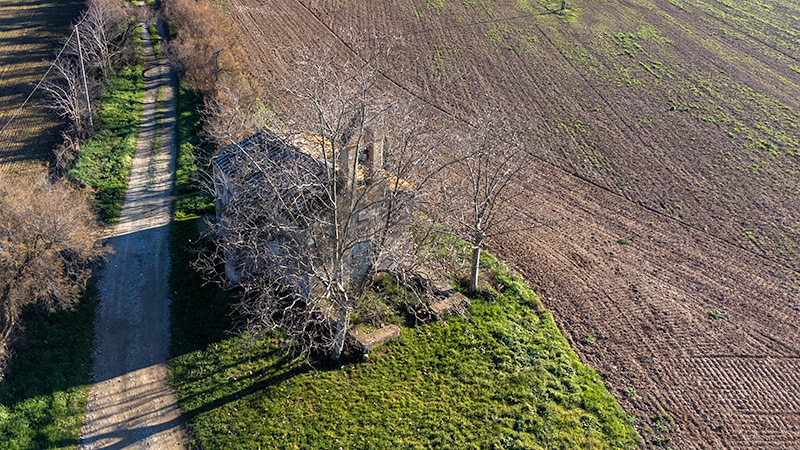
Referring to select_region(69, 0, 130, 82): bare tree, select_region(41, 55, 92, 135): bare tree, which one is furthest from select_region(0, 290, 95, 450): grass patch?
select_region(69, 0, 130, 82): bare tree

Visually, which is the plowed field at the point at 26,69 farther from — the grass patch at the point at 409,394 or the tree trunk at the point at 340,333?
the tree trunk at the point at 340,333

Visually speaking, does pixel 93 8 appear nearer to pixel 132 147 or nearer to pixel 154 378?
pixel 132 147

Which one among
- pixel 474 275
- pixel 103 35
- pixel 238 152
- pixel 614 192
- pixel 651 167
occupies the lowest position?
pixel 474 275

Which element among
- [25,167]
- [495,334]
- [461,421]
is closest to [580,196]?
[495,334]

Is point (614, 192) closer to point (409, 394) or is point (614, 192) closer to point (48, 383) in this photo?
point (409, 394)

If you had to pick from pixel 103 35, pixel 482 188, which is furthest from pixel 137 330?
pixel 103 35

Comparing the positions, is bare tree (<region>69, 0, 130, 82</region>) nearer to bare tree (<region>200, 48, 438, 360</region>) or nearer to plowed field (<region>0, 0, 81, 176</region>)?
plowed field (<region>0, 0, 81, 176</region>)
